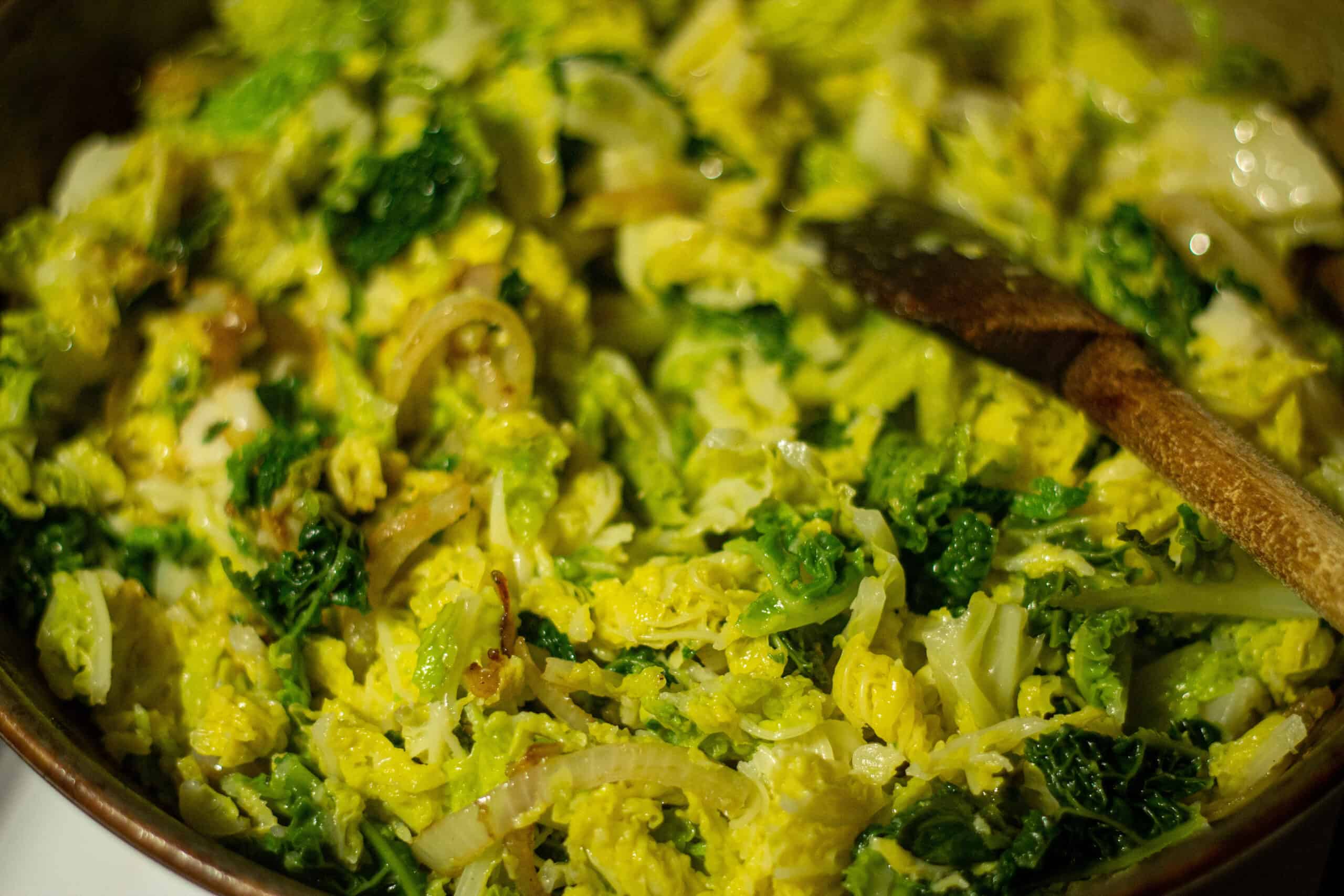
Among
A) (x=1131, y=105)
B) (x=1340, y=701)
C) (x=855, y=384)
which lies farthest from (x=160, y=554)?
(x=1131, y=105)

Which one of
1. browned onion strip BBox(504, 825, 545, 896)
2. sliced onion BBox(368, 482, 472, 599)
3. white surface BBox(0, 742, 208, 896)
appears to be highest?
sliced onion BBox(368, 482, 472, 599)

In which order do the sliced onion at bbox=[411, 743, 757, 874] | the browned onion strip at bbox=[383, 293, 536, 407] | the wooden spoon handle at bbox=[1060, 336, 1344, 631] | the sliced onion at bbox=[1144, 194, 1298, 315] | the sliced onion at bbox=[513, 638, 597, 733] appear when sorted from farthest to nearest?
the sliced onion at bbox=[1144, 194, 1298, 315]
the browned onion strip at bbox=[383, 293, 536, 407]
the sliced onion at bbox=[513, 638, 597, 733]
the sliced onion at bbox=[411, 743, 757, 874]
the wooden spoon handle at bbox=[1060, 336, 1344, 631]

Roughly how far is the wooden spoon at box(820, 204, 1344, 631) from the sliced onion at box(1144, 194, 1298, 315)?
2.41ft

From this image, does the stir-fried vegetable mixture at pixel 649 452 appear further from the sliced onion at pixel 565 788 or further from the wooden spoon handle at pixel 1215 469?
the wooden spoon handle at pixel 1215 469

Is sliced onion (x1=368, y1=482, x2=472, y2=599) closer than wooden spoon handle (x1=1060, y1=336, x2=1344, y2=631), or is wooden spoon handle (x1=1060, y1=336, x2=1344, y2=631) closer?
wooden spoon handle (x1=1060, y1=336, x2=1344, y2=631)

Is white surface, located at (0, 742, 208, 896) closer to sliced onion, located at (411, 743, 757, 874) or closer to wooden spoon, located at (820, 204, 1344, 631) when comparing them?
sliced onion, located at (411, 743, 757, 874)

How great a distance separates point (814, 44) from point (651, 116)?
2.80 ft

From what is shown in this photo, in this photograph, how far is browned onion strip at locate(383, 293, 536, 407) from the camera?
9.40ft

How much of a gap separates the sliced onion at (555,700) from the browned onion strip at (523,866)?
0.84 ft

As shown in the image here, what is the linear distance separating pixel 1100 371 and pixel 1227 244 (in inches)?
38.3

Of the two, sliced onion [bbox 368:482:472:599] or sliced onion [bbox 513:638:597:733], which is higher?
sliced onion [bbox 368:482:472:599]

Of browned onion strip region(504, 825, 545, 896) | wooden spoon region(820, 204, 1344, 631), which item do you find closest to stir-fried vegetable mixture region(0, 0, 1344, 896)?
browned onion strip region(504, 825, 545, 896)

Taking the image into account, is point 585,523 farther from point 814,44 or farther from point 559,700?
point 814,44

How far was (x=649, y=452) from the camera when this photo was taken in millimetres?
3008
